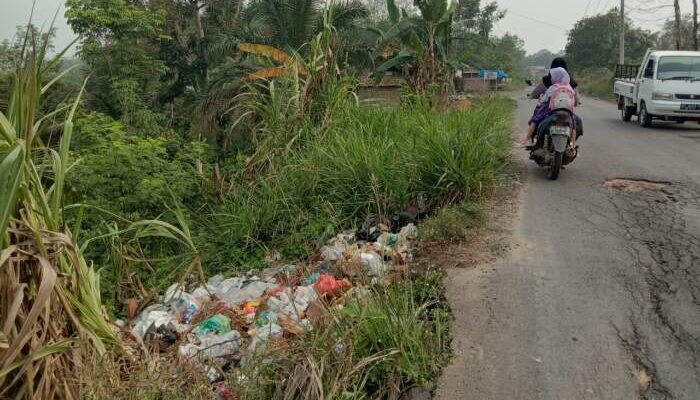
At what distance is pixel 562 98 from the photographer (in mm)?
6758

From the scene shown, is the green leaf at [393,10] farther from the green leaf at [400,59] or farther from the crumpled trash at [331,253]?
the crumpled trash at [331,253]

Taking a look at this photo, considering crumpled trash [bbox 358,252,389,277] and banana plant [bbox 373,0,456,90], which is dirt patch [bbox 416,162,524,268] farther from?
banana plant [bbox 373,0,456,90]

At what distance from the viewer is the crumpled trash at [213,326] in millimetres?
3900

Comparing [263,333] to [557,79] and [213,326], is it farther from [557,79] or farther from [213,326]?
[557,79]

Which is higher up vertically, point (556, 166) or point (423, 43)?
point (423, 43)

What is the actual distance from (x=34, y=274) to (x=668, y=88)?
1275 centimetres

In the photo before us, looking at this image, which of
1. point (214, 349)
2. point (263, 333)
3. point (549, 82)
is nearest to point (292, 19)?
point (549, 82)

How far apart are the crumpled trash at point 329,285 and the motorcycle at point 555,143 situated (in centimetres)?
350

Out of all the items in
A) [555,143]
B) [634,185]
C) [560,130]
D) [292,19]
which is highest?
[292,19]

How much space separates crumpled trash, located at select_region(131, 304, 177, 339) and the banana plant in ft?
23.8

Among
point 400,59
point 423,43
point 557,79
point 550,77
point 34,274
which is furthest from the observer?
point 400,59

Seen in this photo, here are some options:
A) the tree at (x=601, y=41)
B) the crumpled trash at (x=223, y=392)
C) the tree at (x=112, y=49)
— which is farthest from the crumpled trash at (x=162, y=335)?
the tree at (x=601, y=41)

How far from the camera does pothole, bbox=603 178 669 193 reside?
21.1 ft

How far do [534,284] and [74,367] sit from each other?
2.88m
